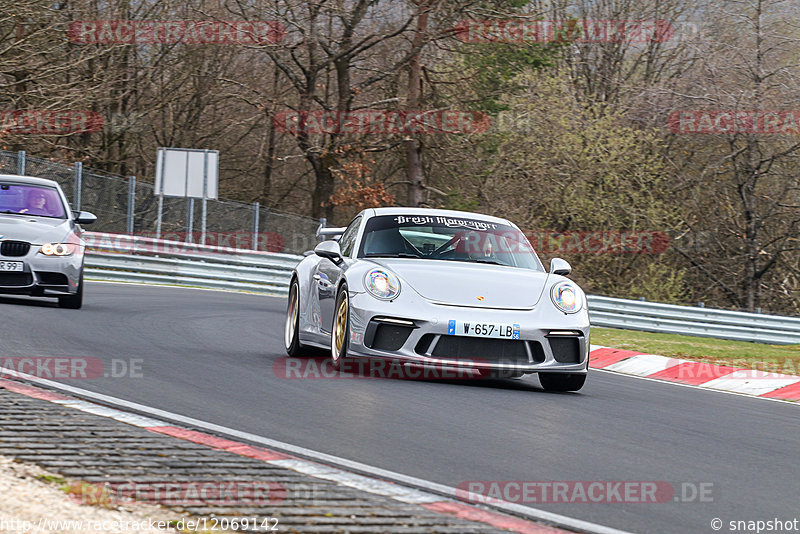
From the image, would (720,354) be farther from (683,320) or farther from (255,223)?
(255,223)

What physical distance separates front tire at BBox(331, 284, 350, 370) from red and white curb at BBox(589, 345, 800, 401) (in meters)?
Answer: 4.17

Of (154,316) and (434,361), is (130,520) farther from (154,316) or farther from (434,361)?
(154,316)

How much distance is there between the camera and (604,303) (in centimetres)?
2098

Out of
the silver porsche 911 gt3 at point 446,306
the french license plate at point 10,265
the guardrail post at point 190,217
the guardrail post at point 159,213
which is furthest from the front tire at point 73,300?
the guardrail post at point 190,217

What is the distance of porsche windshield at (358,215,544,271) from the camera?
9.36 meters

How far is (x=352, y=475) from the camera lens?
4.98 meters

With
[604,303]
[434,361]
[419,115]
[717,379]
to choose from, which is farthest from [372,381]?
[419,115]

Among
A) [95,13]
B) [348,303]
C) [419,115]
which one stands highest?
[95,13]

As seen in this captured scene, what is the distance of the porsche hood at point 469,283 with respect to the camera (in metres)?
8.36

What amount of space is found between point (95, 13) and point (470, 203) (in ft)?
40.5

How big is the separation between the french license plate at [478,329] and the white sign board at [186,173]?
18.2 metres

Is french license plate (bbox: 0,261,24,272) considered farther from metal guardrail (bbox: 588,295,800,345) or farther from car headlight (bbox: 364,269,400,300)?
metal guardrail (bbox: 588,295,800,345)

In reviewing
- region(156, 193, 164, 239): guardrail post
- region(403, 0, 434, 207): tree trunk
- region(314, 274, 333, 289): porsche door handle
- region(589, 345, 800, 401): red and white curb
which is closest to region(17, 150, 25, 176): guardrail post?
region(156, 193, 164, 239): guardrail post

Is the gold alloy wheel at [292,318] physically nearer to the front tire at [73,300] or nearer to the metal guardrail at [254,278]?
the front tire at [73,300]
